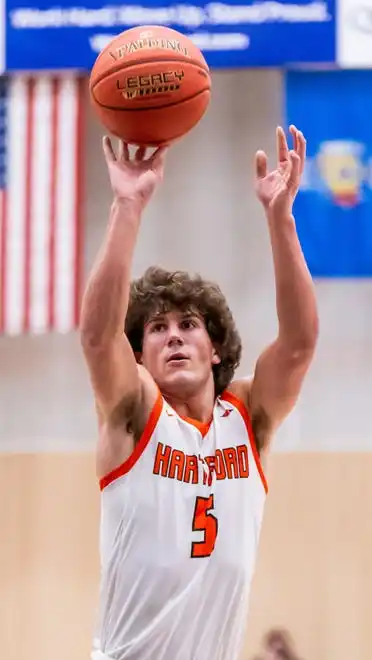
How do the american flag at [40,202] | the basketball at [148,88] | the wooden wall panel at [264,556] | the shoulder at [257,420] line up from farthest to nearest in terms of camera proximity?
the american flag at [40,202] < the wooden wall panel at [264,556] < the shoulder at [257,420] < the basketball at [148,88]

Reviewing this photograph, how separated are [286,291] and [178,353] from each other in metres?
0.43

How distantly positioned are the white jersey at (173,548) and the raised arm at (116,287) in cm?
21

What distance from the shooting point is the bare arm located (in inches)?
129

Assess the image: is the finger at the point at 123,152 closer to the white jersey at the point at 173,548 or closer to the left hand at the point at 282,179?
the left hand at the point at 282,179

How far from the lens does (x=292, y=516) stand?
21.5 ft

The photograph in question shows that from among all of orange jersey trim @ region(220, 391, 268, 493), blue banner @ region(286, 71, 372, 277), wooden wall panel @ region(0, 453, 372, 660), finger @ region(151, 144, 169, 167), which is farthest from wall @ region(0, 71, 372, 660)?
finger @ region(151, 144, 169, 167)

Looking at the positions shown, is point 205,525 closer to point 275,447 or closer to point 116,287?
point 116,287

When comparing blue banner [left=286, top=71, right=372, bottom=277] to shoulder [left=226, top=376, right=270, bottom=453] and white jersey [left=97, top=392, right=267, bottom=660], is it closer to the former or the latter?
shoulder [left=226, top=376, right=270, bottom=453]

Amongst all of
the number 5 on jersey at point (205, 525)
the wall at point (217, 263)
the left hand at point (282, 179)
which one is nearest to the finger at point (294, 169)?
the left hand at point (282, 179)

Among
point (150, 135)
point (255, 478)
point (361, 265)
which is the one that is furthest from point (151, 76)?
point (361, 265)

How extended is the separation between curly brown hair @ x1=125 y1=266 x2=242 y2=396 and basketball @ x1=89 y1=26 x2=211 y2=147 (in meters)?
0.53

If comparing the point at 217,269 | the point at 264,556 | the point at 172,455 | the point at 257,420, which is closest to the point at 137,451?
the point at 172,455

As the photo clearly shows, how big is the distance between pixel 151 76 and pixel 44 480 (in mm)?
4001

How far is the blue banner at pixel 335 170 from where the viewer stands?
661 centimetres
